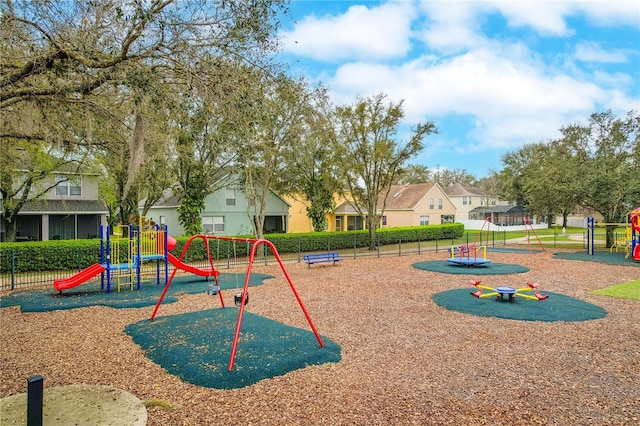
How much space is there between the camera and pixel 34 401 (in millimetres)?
3168

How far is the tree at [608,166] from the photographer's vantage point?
75.7 ft

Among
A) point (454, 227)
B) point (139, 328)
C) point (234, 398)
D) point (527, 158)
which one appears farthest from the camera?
point (527, 158)

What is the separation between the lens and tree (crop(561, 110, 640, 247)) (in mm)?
23078

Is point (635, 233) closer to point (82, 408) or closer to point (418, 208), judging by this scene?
point (418, 208)

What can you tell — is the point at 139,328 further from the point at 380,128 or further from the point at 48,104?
the point at 380,128

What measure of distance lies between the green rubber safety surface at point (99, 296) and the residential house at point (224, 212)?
13935mm

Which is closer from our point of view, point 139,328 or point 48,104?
point 48,104

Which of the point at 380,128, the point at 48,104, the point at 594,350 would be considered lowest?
the point at 594,350

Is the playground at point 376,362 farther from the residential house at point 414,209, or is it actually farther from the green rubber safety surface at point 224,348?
the residential house at point 414,209

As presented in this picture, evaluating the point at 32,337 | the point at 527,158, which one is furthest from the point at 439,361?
the point at 527,158

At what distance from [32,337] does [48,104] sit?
427 cm

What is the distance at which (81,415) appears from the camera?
4227 mm

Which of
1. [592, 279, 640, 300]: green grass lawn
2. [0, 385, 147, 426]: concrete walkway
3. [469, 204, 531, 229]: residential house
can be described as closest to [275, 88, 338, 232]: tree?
[592, 279, 640, 300]: green grass lawn

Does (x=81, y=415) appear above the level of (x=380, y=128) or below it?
below
